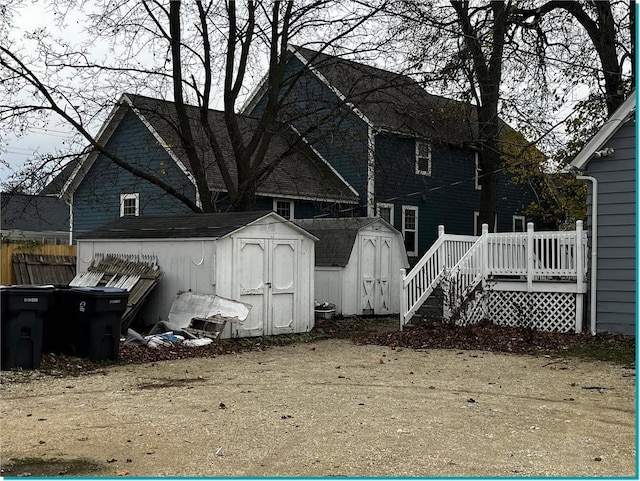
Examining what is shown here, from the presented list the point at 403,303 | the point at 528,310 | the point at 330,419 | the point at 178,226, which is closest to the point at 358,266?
the point at 403,303

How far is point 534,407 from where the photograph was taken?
26.1ft

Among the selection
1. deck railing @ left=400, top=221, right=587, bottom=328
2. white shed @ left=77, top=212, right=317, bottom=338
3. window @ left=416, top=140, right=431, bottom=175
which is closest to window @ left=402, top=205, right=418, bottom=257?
window @ left=416, top=140, right=431, bottom=175

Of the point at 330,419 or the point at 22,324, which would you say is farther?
the point at 22,324

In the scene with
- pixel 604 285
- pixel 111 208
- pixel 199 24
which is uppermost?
pixel 199 24

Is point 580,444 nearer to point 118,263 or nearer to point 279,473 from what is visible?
point 279,473

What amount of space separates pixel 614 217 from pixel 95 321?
8884 mm

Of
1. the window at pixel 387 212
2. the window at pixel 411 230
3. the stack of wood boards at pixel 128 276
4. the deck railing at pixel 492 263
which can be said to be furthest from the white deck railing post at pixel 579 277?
the window at pixel 411 230

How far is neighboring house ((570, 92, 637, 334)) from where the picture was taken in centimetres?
1312

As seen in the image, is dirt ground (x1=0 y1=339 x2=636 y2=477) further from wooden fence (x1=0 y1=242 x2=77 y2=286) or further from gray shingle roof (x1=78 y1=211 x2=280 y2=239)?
wooden fence (x1=0 y1=242 x2=77 y2=286)

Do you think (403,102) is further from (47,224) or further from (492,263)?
(47,224)

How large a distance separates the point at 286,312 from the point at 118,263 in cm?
367

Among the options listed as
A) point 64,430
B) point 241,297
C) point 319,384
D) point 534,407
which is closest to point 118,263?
point 241,297

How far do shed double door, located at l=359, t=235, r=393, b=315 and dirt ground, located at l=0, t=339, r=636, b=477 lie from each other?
775cm

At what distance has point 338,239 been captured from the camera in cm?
1908
